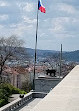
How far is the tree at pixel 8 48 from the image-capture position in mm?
36938

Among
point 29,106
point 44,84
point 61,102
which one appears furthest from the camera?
point 44,84

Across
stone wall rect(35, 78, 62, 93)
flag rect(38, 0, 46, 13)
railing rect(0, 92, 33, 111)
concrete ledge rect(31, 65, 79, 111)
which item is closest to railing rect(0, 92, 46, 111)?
railing rect(0, 92, 33, 111)

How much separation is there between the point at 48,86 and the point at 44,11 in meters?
7.39

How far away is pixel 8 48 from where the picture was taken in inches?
1483

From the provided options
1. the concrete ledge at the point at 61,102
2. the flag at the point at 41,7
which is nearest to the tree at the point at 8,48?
the flag at the point at 41,7

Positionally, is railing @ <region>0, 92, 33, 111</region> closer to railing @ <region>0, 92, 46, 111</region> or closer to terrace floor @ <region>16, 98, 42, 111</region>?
railing @ <region>0, 92, 46, 111</region>

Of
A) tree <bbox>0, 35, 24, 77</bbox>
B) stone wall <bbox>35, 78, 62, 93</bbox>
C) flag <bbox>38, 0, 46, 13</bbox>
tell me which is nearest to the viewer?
stone wall <bbox>35, 78, 62, 93</bbox>

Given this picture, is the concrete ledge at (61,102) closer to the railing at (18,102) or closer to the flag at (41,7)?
the railing at (18,102)

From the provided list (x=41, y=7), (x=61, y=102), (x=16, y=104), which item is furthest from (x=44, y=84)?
(x=61, y=102)

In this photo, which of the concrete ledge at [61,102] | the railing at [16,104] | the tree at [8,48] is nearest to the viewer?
the concrete ledge at [61,102]

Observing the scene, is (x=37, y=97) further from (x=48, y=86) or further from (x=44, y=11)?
(x=44, y=11)

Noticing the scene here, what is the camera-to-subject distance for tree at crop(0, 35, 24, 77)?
121ft

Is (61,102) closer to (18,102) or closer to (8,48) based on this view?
(18,102)

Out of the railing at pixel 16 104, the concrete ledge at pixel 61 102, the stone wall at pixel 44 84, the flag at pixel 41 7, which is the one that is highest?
the flag at pixel 41 7
